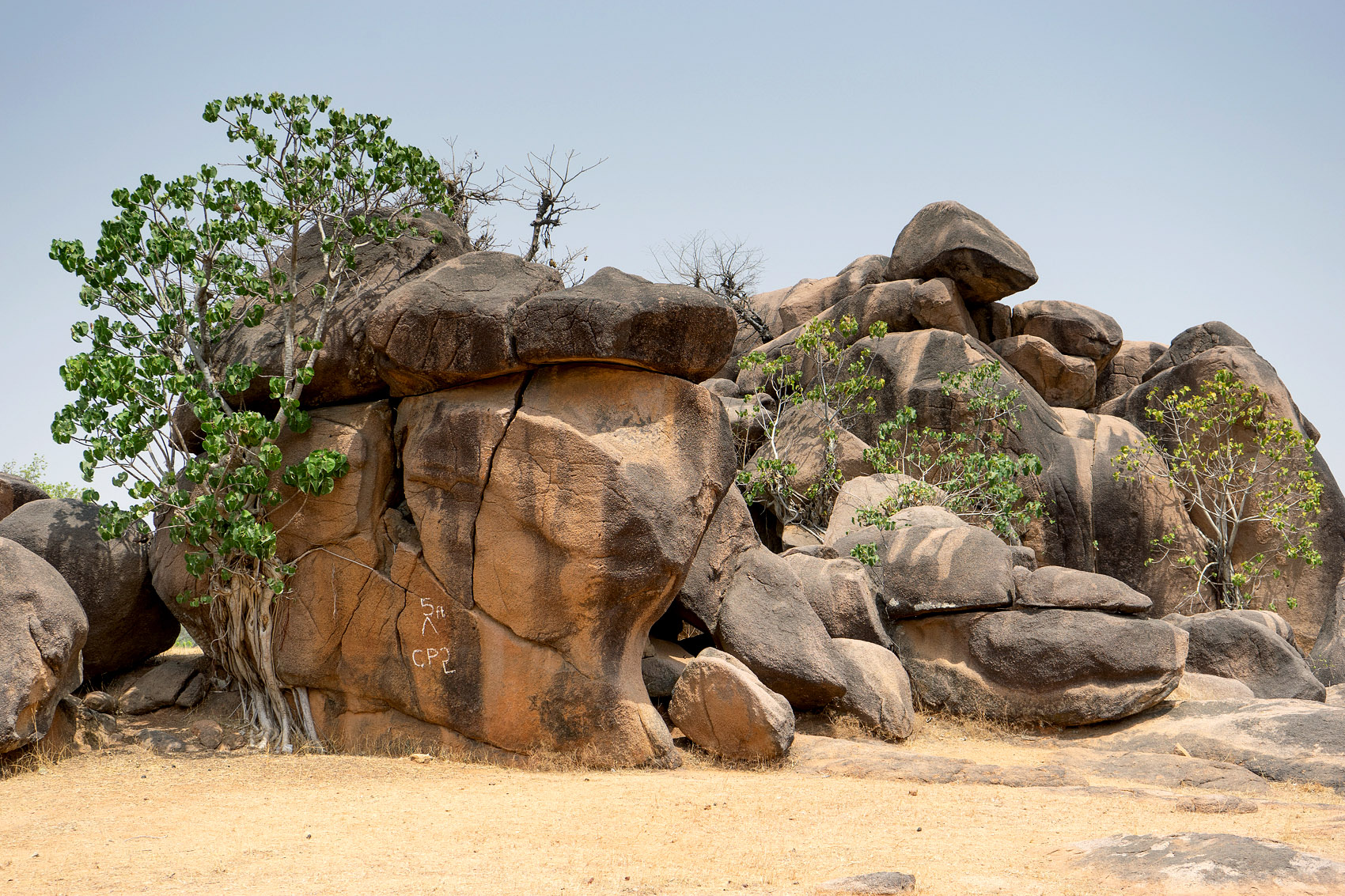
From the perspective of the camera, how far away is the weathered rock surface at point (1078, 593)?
11711 mm

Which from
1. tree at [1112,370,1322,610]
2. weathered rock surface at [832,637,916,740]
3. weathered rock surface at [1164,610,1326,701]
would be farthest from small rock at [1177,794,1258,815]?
tree at [1112,370,1322,610]

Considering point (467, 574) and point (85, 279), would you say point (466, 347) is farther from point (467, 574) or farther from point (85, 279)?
point (85, 279)

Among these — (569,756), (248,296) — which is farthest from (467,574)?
(248,296)

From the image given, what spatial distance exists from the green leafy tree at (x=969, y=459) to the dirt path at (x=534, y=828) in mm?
7065

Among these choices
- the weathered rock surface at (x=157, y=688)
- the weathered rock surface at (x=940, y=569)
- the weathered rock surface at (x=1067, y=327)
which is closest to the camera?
the weathered rock surface at (x=157, y=688)

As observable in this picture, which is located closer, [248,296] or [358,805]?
[358,805]

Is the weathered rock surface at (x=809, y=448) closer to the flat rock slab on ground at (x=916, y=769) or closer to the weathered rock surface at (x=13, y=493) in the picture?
the flat rock slab on ground at (x=916, y=769)

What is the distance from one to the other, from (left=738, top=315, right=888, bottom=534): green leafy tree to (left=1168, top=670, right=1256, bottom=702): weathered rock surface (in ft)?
20.0

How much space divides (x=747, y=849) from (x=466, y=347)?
5.45 m

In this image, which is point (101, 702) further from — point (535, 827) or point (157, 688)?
point (535, 827)

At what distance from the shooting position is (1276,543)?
700 inches

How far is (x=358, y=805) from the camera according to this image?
778 cm

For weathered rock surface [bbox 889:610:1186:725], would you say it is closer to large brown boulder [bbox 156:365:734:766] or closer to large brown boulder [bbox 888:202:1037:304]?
large brown boulder [bbox 156:365:734:766]

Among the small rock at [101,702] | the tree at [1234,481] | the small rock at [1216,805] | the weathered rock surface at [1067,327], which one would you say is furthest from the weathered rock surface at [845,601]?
the weathered rock surface at [1067,327]
